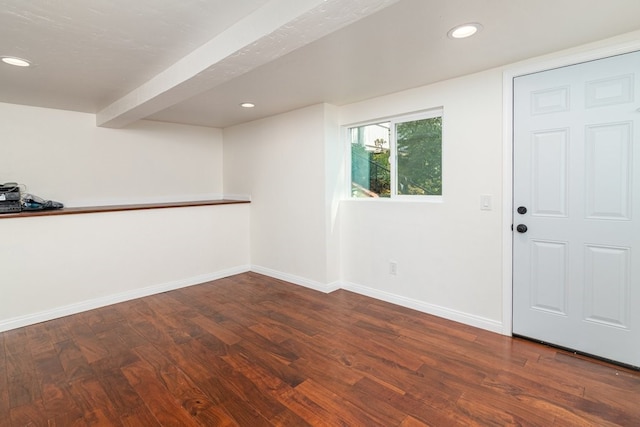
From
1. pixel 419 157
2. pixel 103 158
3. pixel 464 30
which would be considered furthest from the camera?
pixel 103 158

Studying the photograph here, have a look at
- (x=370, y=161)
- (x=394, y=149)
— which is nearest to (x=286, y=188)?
(x=370, y=161)

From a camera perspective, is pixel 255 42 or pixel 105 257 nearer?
pixel 255 42

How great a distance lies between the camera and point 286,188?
427 centimetres

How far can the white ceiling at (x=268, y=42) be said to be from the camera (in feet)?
5.52

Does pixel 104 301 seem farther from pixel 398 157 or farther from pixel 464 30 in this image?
pixel 464 30

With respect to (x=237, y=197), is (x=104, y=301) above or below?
below

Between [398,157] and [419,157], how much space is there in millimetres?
266

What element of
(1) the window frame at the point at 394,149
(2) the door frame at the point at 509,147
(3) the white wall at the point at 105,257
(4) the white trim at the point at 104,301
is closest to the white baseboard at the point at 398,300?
(2) the door frame at the point at 509,147

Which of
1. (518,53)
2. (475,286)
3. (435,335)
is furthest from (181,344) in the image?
(518,53)

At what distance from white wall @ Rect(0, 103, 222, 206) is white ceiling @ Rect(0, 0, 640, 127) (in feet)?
2.01

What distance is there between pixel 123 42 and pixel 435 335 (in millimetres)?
3178

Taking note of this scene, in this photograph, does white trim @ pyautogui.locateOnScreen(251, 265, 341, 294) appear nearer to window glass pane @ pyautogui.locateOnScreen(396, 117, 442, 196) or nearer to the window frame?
the window frame

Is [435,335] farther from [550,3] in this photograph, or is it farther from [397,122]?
[550,3]

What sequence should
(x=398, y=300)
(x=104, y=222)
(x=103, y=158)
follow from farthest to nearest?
1. (x=103, y=158)
2. (x=104, y=222)
3. (x=398, y=300)
